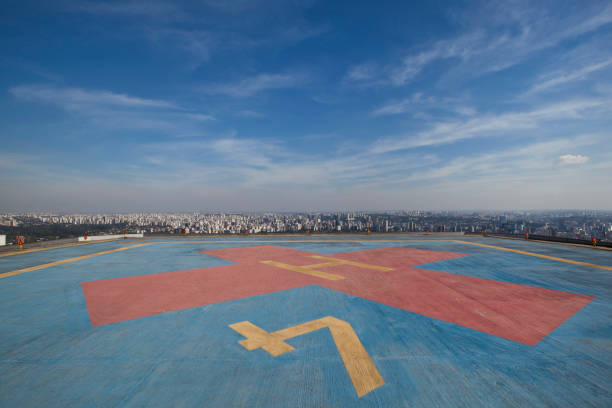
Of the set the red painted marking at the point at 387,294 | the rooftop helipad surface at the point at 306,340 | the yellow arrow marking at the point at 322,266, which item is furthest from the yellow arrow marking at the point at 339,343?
the yellow arrow marking at the point at 322,266

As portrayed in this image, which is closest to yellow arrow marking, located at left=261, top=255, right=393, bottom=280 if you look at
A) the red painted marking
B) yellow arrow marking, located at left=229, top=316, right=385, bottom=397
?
the red painted marking

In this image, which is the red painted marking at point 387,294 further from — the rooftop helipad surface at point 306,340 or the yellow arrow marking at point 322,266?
the yellow arrow marking at point 322,266

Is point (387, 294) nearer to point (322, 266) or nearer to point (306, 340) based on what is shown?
point (306, 340)

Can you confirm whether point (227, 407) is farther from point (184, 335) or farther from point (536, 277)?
point (536, 277)

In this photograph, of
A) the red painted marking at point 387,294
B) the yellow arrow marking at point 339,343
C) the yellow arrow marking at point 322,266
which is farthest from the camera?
the yellow arrow marking at point 322,266

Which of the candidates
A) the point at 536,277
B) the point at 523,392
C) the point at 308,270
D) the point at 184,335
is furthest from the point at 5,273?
the point at 536,277

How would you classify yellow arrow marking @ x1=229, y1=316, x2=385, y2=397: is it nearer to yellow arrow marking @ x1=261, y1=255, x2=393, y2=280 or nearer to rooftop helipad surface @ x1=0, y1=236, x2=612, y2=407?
rooftop helipad surface @ x1=0, y1=236, x2=612, y2=407
